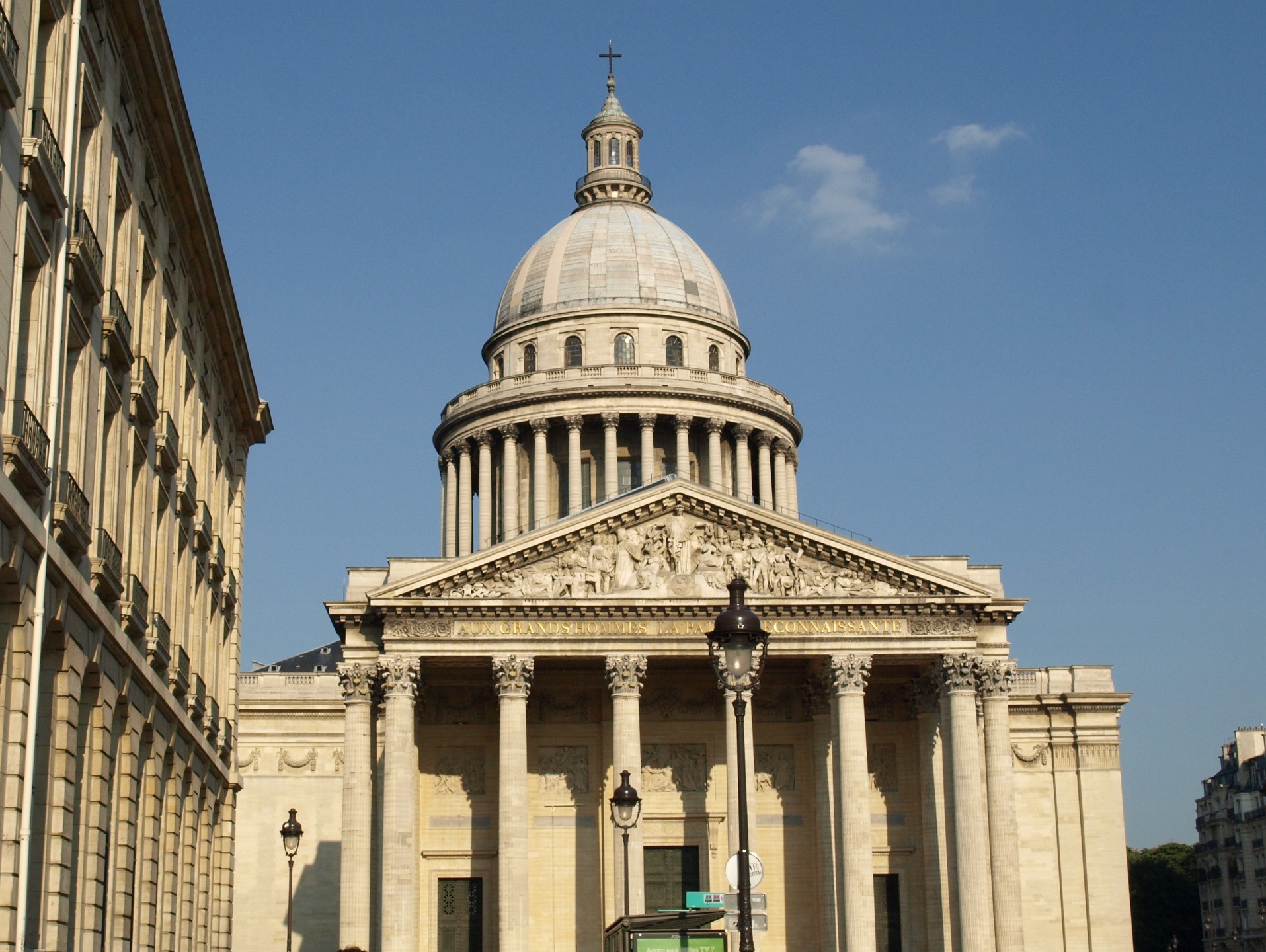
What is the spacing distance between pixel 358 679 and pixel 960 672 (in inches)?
756

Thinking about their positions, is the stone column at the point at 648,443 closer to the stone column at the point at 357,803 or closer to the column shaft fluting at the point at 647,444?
the column shaft fluting at the point at 647,444

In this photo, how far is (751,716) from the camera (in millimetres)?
62312

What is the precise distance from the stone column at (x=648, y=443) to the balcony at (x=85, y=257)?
57594mm

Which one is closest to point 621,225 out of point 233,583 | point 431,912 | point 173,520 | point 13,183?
point 431,912

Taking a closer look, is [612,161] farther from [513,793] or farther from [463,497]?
[513,793]

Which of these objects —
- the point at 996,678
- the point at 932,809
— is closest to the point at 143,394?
the point at 996,678

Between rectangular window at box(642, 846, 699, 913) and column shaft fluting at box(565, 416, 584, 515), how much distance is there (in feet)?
71.2

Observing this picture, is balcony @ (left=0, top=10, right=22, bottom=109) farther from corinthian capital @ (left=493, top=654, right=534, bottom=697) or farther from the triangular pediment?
→ corinthian capital @ (left=493, top=654, right=534, bottom=697)

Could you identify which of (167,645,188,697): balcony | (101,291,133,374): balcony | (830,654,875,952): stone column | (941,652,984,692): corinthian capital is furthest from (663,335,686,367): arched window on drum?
(101,291,133,374): balcony

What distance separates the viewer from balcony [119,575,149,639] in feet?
93.6

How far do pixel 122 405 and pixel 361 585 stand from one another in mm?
33921

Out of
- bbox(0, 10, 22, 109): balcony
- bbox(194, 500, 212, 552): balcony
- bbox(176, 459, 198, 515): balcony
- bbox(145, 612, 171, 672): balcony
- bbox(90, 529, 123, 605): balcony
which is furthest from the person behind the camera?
bbox(194, 500, 212, 552): balcony

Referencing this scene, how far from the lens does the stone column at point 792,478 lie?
283 ft

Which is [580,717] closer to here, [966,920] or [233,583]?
[966,920]
